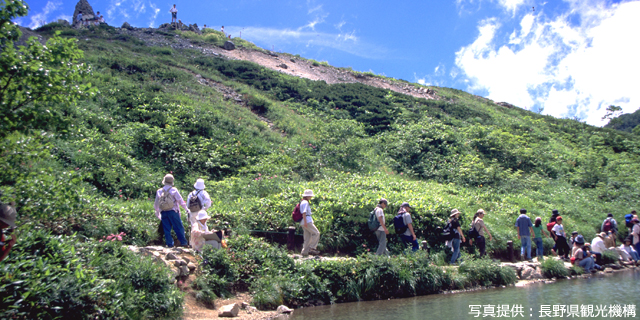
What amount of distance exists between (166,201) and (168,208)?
0.16 meters

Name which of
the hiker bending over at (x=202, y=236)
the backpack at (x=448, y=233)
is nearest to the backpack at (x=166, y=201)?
the hiker bending over at (x=202, y=236)

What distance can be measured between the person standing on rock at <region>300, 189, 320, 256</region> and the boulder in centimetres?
333

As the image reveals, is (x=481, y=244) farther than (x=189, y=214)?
Yes

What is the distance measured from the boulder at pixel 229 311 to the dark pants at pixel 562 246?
37.9 feet

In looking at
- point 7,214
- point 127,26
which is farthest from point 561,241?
point 127,26

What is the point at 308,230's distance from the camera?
10102 millimetres

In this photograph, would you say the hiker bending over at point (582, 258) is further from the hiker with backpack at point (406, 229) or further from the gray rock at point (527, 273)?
the hiker with backpack at point (406, 229)

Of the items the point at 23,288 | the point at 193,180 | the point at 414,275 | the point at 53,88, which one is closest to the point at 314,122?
the point at 193,180

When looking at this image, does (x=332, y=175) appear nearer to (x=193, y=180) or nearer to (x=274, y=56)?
(x=193, y=180)

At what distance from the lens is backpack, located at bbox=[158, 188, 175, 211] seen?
29.4 feet

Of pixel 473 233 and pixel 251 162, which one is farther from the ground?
pixel 251 162

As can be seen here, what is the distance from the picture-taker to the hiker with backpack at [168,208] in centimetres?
898

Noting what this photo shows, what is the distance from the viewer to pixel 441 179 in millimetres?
21391

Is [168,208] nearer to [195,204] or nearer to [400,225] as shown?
[195,204]
